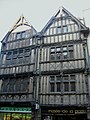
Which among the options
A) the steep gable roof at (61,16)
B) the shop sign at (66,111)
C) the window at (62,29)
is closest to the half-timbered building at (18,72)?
the steep gable roof at (61,16)

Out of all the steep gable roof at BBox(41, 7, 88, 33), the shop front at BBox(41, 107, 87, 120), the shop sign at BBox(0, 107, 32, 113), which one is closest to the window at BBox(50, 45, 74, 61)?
the steep gable roof at BBox(41, 7, 88, 33)

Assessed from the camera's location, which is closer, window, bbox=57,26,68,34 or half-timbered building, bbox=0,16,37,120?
half-timbered building, bbox=0,16,37,120

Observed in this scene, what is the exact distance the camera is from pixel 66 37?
388 inches

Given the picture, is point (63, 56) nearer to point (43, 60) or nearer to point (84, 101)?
point (43, 60)

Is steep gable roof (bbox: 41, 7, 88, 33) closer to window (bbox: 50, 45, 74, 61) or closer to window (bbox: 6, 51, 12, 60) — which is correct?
window (bbox: 50, 45, 74, 61)

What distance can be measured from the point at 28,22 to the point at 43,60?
352 cm

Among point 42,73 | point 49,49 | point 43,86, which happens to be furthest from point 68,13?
point 43,86

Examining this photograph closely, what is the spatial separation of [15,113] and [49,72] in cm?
318

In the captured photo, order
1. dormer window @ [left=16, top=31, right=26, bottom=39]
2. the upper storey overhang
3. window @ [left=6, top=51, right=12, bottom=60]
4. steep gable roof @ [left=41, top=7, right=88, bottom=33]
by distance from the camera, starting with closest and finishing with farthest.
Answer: the upper storey overhang → steep gable roof @ [left=41, top=7, right=88, bottom=33] → window @ [left=6, top=51, right=12, bottom=60] → dormer window @ [left=16, top=31, right=26, bottom=39]

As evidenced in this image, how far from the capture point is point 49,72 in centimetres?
923

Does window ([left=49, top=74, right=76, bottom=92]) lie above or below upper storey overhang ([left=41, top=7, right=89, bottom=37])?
below

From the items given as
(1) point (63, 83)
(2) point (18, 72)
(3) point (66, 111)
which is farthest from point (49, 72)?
(3) point (66, 111)

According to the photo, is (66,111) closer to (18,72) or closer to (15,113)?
(15,113)

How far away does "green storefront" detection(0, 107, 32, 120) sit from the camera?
29.8 feet
